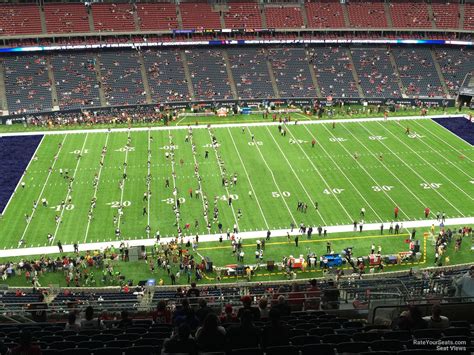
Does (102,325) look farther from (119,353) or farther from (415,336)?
(415,336)

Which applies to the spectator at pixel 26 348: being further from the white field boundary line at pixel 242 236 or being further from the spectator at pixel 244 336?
the white field boundary line at pixel 242 236

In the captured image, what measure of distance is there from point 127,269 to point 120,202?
949 cm

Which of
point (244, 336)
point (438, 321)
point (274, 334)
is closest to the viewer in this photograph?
point (244, 336)

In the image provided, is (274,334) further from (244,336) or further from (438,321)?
(438,321)

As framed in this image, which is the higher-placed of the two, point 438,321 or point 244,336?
point 244,336

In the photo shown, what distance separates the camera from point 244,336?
31.6 ft

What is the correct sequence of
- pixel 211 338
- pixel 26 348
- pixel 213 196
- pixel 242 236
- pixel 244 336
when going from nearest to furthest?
pixel 26 348
pixel 211 338
pixel 244 336
pixel 242 236
pixel 213 196

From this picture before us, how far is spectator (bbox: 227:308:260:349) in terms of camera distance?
31.6 feet

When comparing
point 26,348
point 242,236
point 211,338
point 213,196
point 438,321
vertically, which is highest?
point 26,348

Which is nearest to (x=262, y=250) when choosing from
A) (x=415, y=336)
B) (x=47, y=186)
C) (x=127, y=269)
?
(x=127, y=269)

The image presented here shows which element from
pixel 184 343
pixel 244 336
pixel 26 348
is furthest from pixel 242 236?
pixel 26 348

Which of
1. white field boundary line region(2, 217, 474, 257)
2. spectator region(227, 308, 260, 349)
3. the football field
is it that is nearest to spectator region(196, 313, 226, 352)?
spectator region(227, 308, 260, 349)

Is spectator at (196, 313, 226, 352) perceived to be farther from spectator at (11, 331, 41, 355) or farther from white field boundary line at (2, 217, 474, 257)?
white field boundary line at (2, 217, 474, 257)

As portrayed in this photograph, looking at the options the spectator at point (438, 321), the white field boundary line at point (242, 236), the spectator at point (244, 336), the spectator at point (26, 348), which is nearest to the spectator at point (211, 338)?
the spectator at point (244, 336)
